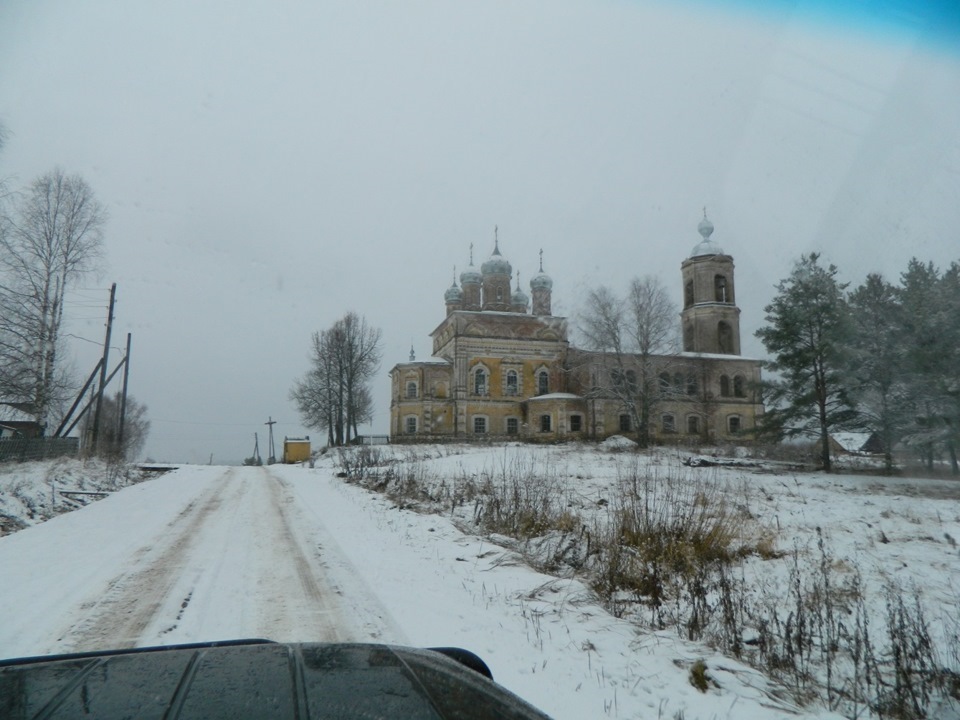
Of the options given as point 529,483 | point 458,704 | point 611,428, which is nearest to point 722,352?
point 611,428

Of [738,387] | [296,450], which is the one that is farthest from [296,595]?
[738,387]

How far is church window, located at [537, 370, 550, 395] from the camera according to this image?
175 feet

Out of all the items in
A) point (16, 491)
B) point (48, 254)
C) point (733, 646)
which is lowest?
point (733, 646)

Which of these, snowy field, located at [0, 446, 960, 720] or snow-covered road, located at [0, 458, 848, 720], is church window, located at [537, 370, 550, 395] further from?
snow-covered road, located at [0, 458, 848, 720]

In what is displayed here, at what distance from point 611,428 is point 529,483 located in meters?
37.9

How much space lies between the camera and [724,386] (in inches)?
2147

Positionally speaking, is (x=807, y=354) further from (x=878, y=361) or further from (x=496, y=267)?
(x=496, y=267)

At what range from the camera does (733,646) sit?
5.32 metres

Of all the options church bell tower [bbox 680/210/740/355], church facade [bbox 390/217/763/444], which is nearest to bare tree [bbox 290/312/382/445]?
church facade [bbox 390/217/763/444]

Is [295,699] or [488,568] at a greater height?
[295,699]

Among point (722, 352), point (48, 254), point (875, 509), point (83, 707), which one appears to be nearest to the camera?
point (83, 707)

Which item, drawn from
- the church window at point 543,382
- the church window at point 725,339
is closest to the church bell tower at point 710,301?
the church window at point 725,339

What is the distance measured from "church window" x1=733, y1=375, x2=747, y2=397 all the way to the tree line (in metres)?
27.6

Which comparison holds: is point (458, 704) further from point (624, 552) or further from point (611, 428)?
point (611, 428)
